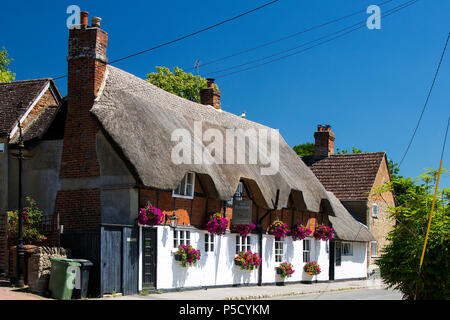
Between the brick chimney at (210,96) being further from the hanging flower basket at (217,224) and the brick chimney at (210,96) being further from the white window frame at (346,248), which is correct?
the white window frame at (346,248)

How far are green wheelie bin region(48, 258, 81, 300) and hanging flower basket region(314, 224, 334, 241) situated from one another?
1599 centimetres

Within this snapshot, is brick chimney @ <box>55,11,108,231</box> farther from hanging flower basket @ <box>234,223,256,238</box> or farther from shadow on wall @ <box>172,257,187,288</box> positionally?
hanging flower basket @ <box>234,223,256,238</box>

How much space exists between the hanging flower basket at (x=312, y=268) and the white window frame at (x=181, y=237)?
977 centimetres

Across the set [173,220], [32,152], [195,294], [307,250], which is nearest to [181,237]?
[173,220]

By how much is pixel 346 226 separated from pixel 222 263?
12428 millimetres

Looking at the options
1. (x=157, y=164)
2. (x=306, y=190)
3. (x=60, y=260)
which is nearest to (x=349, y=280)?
(x=306, y=190)

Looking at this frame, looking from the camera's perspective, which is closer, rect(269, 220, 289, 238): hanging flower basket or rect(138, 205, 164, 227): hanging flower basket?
rect(138, 205, 164, 227): hanging flower basket

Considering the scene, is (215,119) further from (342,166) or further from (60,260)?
(342,166)

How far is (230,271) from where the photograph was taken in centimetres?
2420

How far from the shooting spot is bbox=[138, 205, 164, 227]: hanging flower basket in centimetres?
1938

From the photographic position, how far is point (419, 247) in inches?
483

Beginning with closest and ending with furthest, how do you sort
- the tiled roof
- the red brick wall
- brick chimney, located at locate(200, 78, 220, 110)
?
the red brick wall, brick chimney, located at locate(200, 78, 220, 110), the tiled roof

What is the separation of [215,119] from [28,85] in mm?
8067

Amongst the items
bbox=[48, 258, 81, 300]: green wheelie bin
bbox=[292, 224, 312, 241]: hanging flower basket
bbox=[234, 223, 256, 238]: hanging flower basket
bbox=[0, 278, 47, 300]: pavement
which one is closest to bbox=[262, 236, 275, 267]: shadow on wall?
bbox=[292, 224, 312, 241]: hanging flower basket
